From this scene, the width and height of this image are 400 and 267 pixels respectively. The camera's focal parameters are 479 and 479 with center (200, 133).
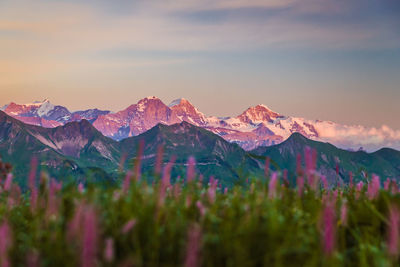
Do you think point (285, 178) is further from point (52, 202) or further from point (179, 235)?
point (52, 202)

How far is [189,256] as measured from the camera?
11.5ft

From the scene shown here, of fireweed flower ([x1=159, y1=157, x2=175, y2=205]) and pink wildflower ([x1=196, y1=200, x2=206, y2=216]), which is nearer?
fireweed flower ([x1=159, y1=157, x2=175, y2=205])

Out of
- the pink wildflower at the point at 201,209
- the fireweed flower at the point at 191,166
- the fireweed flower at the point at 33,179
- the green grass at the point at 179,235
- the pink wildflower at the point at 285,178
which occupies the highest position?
the pink wildflower at the point at 285,178

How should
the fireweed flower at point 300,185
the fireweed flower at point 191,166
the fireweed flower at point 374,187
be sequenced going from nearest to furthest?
the fireweed flower at point 191,166 → the fireweed flower at point 300,185 → the fireweed flower at point 374,187

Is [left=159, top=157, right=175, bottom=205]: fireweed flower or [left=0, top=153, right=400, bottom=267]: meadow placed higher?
[left=159, top=157, right=175, bottom=205]: fireweed flower

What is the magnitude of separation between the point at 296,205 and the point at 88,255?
452cm

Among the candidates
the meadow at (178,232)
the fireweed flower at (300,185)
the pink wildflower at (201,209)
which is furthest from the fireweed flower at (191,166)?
the fireweed flower at (300,185)

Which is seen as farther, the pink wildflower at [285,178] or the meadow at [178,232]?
the pink wildflower at [285,178]

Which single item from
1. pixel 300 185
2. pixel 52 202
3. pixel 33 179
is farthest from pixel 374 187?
pixel 33 179

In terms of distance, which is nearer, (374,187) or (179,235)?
(179,235)

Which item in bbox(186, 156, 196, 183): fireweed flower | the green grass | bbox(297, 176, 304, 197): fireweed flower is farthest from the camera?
bbox(297, 176, 304, 197): fireweed flower

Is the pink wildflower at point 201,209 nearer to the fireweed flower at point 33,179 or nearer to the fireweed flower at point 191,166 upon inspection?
the fireweed flower at point 191,166

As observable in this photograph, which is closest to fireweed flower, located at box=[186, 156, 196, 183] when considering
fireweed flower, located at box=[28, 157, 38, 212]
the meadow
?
the meadow

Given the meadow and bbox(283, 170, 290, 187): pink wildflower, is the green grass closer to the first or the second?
the meadow
